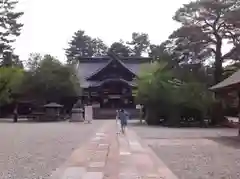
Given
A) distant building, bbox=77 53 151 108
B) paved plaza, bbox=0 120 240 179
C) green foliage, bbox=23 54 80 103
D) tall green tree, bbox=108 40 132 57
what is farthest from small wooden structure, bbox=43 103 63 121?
tall green tree, bbox=108 40 132 57

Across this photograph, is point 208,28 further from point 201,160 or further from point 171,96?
point 201,160

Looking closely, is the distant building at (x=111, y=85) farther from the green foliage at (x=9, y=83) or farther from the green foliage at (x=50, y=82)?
the green foliage at (x=9, y=83)

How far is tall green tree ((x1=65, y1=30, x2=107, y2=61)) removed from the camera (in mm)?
99688

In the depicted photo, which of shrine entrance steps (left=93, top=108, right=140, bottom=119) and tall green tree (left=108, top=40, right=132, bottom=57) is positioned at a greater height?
tall green tree (left=108, top=40, right=132, bottom=57)

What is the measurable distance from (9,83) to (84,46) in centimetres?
5055

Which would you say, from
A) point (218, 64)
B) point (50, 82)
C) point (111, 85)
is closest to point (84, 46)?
point (111, 85)

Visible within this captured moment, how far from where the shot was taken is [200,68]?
1551 inches

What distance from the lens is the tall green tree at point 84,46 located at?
99.7 metres

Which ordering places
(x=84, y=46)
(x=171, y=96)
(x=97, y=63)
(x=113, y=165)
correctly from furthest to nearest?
(x=84, y=46), (x=97, y=63), (x=171, y=96), (x=113, y=165)

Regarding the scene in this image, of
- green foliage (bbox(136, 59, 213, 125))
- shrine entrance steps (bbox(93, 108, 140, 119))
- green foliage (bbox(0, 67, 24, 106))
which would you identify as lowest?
shrine entrance steps (bbox(93, 108, 140, 119))

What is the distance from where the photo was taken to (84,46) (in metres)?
99.9

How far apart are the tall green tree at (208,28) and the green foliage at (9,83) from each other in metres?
21.3

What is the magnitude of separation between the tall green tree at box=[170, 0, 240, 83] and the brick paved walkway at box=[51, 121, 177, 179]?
21.9 metres

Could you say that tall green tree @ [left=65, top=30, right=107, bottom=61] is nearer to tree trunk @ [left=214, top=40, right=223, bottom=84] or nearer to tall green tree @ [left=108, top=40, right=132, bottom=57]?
tall green tree @ [left=108, top=40, right=132, bottom=57]
